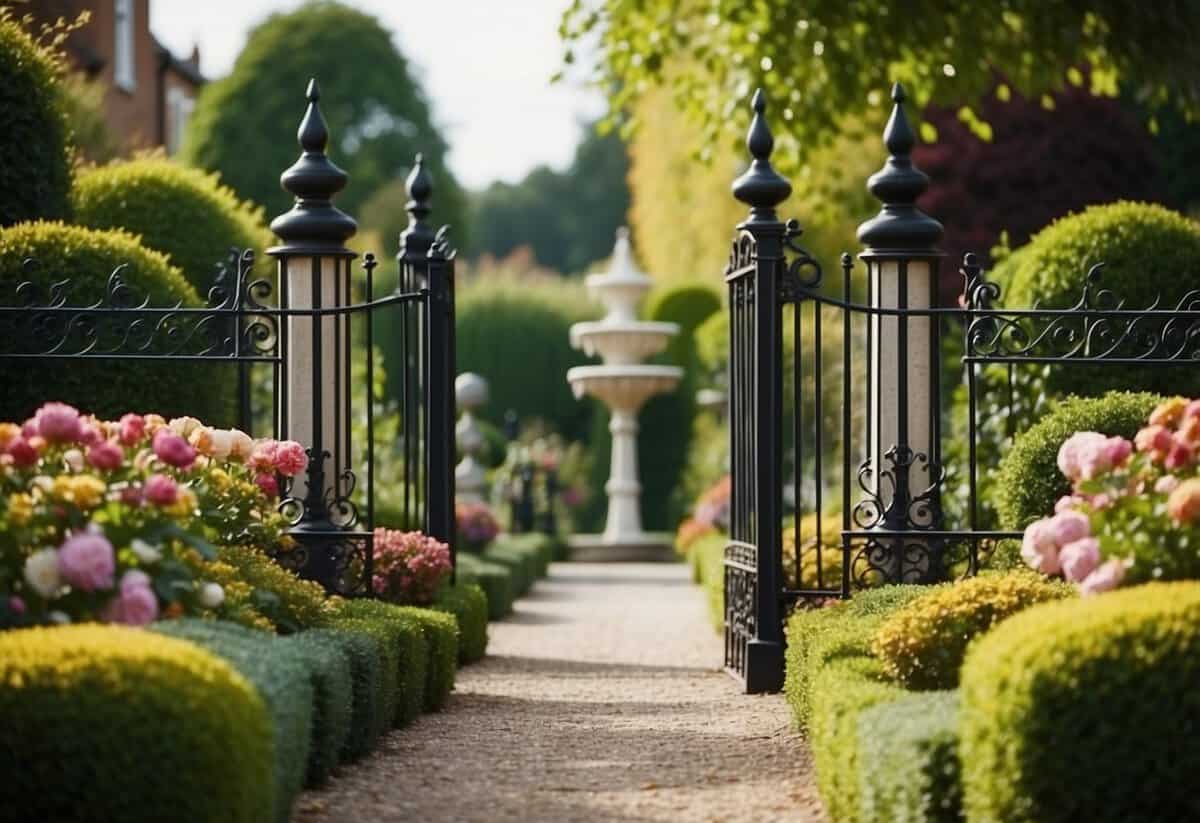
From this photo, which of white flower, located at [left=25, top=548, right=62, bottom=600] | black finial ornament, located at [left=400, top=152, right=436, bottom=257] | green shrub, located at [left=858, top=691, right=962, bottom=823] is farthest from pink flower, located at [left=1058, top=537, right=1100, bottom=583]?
black finial ornament, located at [left=400, top=152, right=436, bottom=257]

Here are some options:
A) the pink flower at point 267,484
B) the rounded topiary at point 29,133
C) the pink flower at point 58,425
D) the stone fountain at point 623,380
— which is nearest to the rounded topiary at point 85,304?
the rounded topiary at point 29,133

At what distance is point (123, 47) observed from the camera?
2672cm

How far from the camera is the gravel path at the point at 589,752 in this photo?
5.88 m

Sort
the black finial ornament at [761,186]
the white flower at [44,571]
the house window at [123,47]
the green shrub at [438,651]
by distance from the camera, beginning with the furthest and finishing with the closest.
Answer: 1. the house window at [123,47]
2. the black finial ornament at [761,186]
3. the green shrub at [438,651]
4. the white flower at [44,571]

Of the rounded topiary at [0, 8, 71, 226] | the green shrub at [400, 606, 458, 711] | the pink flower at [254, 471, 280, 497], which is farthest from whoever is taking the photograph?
the rounded topiary at [0, 8, 71, 226]

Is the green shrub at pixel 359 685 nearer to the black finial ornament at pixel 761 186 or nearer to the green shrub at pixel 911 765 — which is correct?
the green shrub at pixel 911 765

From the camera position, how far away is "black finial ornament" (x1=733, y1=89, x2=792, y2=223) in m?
9.15

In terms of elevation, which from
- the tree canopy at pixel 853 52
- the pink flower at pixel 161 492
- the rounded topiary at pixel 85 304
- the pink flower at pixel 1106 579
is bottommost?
the pink flower at pixel 1106 579

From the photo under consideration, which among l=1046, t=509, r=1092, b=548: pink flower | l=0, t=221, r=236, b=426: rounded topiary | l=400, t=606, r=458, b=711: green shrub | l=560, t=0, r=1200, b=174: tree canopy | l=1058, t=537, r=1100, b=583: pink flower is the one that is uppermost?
l=560, t=0, r=1200, b=174: tree canopy

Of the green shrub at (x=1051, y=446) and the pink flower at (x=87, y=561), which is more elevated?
the green shrub at (x=1051, y=446)

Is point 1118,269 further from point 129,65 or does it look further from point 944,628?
point 129,65

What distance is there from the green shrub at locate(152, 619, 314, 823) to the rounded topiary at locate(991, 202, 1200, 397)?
20.3ft

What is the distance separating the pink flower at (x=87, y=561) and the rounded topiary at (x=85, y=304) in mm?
4155

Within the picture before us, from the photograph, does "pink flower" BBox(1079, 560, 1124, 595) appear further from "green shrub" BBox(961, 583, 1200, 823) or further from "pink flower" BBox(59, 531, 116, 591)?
"pink flower" BBox(59, 531, 116, 591)
